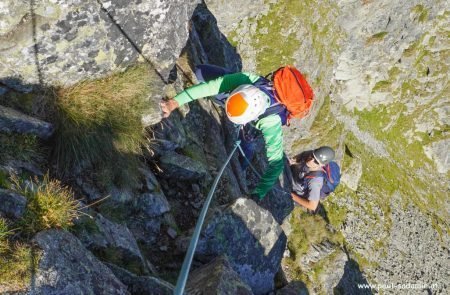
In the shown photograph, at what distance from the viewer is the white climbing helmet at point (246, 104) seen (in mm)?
7973

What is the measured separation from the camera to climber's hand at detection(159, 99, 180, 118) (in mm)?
8638

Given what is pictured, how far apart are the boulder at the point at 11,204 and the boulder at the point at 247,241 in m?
3.87

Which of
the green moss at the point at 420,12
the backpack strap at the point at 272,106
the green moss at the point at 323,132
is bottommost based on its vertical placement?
the green moss at the point at 323,132

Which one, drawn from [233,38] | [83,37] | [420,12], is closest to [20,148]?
[83,37]

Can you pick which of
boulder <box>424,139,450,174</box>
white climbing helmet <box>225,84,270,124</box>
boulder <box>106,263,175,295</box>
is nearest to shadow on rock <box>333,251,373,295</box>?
white climbing helmet <box>225,84,270,124</box>

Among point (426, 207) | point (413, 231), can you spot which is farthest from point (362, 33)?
point (426, 207)

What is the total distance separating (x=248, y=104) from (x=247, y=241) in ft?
9.52

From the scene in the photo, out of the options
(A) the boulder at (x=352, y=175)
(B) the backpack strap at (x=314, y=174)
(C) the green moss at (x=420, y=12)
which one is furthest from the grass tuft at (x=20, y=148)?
(C) the green moss at (x=420, y=12)

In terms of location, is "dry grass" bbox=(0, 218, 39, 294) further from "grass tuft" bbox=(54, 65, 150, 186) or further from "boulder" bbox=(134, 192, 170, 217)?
"boulder" bbox=(134, 192, 170, 217)

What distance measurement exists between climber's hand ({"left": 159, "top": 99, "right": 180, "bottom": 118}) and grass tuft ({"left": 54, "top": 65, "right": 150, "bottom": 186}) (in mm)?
677

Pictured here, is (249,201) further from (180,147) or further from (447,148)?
Answer: (447,148)

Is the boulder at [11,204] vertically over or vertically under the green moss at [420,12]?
over

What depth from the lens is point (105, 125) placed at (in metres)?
7.18

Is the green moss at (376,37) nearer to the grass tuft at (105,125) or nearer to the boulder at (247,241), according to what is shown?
the boulder at (247,241)
